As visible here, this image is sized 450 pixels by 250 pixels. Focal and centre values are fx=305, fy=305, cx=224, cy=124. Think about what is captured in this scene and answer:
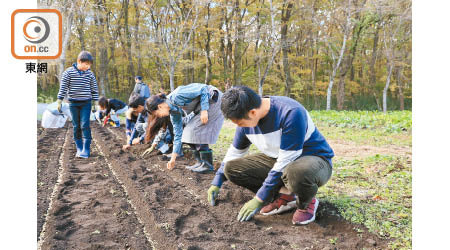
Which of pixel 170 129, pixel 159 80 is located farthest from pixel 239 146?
pixel 159 80

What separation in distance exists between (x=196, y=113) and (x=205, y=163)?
2.01 feet

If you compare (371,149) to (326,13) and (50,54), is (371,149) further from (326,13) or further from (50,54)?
(326,13)

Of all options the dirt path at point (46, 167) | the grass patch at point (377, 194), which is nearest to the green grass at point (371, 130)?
the grass patch at point (377, 194)

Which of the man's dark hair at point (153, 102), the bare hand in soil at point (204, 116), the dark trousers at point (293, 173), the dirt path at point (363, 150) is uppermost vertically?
the man's dark hair at point (153, 102)

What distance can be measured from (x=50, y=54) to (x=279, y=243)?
1961mm

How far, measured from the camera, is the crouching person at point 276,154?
6.08 feet

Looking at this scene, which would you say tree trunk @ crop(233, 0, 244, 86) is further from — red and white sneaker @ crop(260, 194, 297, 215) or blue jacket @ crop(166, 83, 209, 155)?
red and white sneaker @ crop(260, 194, 297, 215)

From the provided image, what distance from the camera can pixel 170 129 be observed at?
434 cm

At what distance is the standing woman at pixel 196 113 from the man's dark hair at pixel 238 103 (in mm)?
1429

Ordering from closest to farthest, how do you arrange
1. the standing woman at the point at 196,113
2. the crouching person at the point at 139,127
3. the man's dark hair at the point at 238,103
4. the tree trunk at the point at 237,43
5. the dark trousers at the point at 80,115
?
the man's dark hair at the point at 238,103, the standing woman at the point at 196,113, the dark trousers at the point at 80,115, the crouching person at the point at 139,127, the tree trunk at the point at 237,43

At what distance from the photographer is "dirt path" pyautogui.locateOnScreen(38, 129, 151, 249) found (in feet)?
6.48

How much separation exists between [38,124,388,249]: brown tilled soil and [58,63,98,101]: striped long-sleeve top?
42.6 inches

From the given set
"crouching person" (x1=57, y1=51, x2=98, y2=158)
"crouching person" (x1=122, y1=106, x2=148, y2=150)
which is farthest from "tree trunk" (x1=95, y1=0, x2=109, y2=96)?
"crouching person" (x1=57, y1=51, x2=98, y2=158)

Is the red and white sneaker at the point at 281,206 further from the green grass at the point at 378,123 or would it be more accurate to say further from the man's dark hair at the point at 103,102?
the green grass at the point at 378,123
